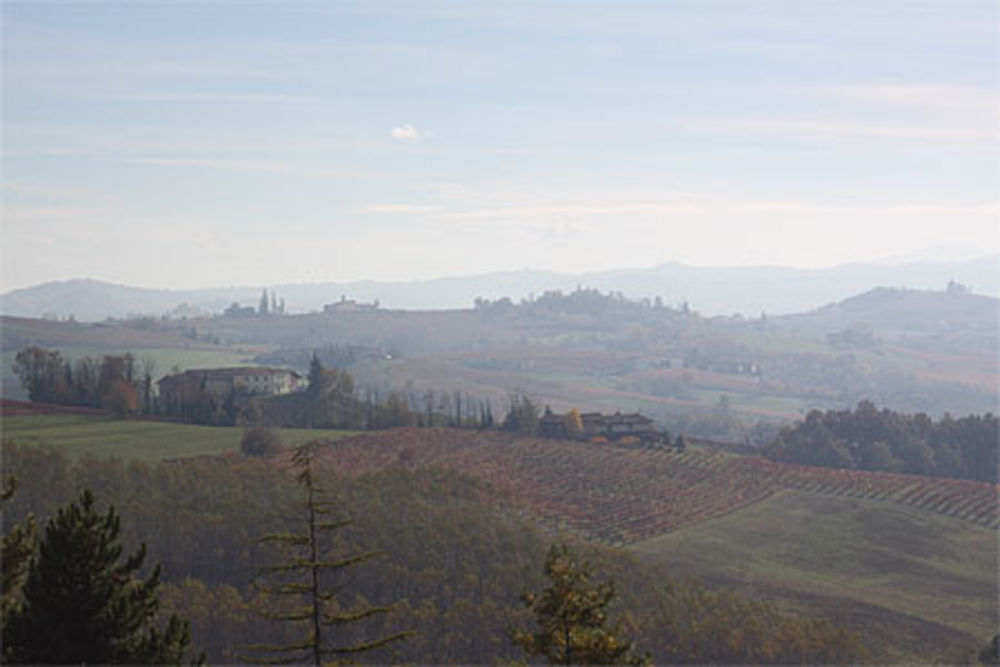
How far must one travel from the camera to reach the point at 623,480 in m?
80.9

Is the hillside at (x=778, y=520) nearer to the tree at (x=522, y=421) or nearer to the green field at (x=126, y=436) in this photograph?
the tree at (x=522, y=421)

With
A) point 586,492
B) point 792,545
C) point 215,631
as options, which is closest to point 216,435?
point 586,492

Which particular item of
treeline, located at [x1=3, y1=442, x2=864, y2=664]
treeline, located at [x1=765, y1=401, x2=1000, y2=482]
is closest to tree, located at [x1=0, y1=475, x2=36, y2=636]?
treeline, located at [x1=3, y1=442, x2=864, y2=664]

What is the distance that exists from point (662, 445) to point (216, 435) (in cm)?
4342

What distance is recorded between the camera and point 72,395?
315 ft

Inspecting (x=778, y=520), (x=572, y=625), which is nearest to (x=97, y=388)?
(x=778, y=520)

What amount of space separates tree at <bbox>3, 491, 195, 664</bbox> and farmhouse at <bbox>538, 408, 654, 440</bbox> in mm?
84251

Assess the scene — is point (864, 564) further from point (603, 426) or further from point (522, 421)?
point (603, 426)

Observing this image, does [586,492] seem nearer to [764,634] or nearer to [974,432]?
[764,634]

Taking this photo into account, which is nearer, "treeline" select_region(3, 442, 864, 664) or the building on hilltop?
"treeline" select_region(3, 442, 864, 664)

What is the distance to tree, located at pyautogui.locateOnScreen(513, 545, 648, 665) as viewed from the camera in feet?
52.7

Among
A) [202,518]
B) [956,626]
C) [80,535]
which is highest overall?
[80,535]

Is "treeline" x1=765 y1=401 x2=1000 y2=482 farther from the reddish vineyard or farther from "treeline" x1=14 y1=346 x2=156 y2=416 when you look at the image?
"treeline" x1=14 y1=346 x2=156 y2=416

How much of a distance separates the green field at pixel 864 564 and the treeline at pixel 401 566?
16.0ft
